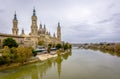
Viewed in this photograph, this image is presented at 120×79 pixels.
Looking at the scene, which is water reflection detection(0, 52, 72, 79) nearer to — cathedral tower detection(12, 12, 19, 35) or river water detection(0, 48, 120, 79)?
river water detection(0, 48, 120, 79)

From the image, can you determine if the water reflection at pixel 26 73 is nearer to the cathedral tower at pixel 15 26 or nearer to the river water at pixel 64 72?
the river water at pixel 64 72

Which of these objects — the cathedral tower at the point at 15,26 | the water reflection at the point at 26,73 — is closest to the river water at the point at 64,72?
the water reflection at the point at 26,73

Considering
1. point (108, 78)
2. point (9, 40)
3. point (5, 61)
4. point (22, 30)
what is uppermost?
point (22, 30)

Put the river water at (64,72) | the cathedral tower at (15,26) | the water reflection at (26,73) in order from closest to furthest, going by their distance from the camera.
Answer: the river water at (64,72)
the water reflection at (26,73)
the cathedral tower at (15,26)

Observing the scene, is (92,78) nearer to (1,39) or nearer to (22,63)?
(22,63)

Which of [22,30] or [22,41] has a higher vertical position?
[22,30]

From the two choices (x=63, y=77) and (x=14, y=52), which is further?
(x=14, y=52)

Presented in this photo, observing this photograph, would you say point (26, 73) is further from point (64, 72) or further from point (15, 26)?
point (15, 26)

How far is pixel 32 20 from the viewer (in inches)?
2147

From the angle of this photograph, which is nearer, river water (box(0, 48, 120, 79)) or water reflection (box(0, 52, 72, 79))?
river water (box(0, 48, 120, 79))

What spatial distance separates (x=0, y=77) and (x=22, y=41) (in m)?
36.4

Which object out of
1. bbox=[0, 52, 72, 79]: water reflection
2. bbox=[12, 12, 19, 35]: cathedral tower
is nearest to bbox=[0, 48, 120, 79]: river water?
bbox=[0, 52, 72, 79]: water reflection

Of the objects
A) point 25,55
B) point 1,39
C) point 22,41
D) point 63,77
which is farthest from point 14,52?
point 22,41

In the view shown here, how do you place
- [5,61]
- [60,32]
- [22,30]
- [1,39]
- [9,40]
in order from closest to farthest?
[5,61] → [9,40] → [1,39] → [22,30] → [60,32]
